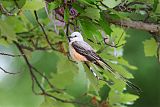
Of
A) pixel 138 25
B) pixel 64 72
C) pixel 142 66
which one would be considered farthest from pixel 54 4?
pixel 142 66

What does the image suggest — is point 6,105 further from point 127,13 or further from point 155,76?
point 127,13

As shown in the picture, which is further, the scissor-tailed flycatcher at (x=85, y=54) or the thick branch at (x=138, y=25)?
the thick branch at (x=138, y=25)

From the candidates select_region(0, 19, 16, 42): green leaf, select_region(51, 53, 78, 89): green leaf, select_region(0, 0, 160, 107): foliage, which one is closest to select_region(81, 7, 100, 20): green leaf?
select_region(0, 0, 160, 107): foliage

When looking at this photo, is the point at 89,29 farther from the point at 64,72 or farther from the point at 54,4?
the point at 64,72

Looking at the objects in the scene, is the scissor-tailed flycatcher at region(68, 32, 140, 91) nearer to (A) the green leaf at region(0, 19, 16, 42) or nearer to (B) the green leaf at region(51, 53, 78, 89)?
(A) the green leaf at region(0, 19, 16, 42)

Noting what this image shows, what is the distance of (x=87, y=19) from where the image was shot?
44.0 inches

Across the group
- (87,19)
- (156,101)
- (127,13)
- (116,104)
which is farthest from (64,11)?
(156,101)

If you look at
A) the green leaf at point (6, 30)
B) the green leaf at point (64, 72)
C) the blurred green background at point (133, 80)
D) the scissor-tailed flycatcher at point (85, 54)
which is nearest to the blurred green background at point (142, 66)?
the blurred green background at point (133, 80)

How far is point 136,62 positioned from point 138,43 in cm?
18

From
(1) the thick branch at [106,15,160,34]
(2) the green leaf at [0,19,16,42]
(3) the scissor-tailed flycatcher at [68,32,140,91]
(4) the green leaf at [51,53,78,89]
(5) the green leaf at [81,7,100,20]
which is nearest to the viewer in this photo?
(3) the scissor-tailed flycatcher at [68,32,140,91]

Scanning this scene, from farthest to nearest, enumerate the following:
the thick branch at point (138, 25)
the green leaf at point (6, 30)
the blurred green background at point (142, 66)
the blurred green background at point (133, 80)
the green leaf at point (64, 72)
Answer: the blurred green background at point (142, 66)
the blurred green background at point (133, 80)
the green leaf at point (64, 72)
the green leaf at point (6, 30)
the thick branch at point (138, 25)

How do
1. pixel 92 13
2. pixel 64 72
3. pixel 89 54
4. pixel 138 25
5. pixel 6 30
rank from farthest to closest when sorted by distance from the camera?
pixel 64 72 → pixel 6 30 → pixel 138 25 → pixel 92 13 → pixel 89 54

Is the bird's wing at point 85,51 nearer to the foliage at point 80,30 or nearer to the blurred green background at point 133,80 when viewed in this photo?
the foliage at point 80,30

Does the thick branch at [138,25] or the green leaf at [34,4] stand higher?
the green leaf at [34,4]
